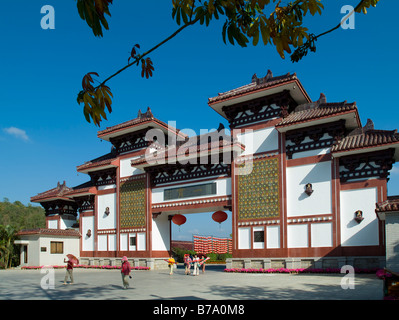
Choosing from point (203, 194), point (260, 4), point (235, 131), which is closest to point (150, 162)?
point (203, 194)

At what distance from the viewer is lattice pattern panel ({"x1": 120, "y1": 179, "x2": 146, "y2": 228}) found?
2392 cm

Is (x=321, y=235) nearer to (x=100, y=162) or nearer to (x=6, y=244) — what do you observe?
(x=100, y=162)

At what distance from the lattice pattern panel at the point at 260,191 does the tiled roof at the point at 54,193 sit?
1514 centimetres

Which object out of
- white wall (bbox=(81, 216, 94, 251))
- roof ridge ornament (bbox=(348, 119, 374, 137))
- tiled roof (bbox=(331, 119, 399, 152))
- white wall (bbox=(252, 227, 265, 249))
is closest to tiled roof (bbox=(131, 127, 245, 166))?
white wall (bbox=(252, 227, 265, 249))

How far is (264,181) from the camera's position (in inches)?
753

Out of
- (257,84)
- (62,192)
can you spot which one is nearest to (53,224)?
(62,192)

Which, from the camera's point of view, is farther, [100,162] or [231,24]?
[100,162]

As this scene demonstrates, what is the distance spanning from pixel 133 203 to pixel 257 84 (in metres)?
10.8

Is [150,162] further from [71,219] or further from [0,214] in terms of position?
[0,214]

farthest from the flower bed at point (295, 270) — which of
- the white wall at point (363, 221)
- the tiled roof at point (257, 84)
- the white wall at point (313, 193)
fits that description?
the tiled roof at point (257, 84)

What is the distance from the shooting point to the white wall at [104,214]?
25.6 meters

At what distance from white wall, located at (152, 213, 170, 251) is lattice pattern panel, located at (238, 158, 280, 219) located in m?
6.51

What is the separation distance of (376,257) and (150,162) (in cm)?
1279
